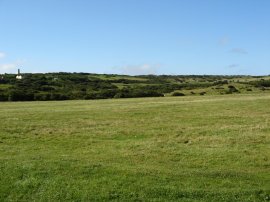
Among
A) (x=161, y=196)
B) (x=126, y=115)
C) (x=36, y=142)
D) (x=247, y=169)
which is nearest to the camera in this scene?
(x=161, y=196)

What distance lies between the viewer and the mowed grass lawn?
1590 cm

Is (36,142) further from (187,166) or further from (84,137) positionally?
(187,166)

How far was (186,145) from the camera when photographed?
82.0 ft

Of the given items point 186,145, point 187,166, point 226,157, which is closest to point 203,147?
point 186,145

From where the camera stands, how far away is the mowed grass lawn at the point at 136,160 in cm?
1590

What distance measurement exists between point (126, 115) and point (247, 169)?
81.0 feet

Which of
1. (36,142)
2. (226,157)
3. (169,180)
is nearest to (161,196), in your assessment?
(169,180)

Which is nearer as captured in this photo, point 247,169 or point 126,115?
point 247,169

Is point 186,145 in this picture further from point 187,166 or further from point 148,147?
point 187,166

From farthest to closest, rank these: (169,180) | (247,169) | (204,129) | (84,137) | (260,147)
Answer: (204,129)
(84,137)
(260,147)
(247,169)
(169,180)

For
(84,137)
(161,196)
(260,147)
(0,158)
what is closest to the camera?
(161,196)

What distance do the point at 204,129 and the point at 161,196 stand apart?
53.8 ft

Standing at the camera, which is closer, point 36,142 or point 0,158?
point 0,158

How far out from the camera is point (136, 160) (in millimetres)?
21094
